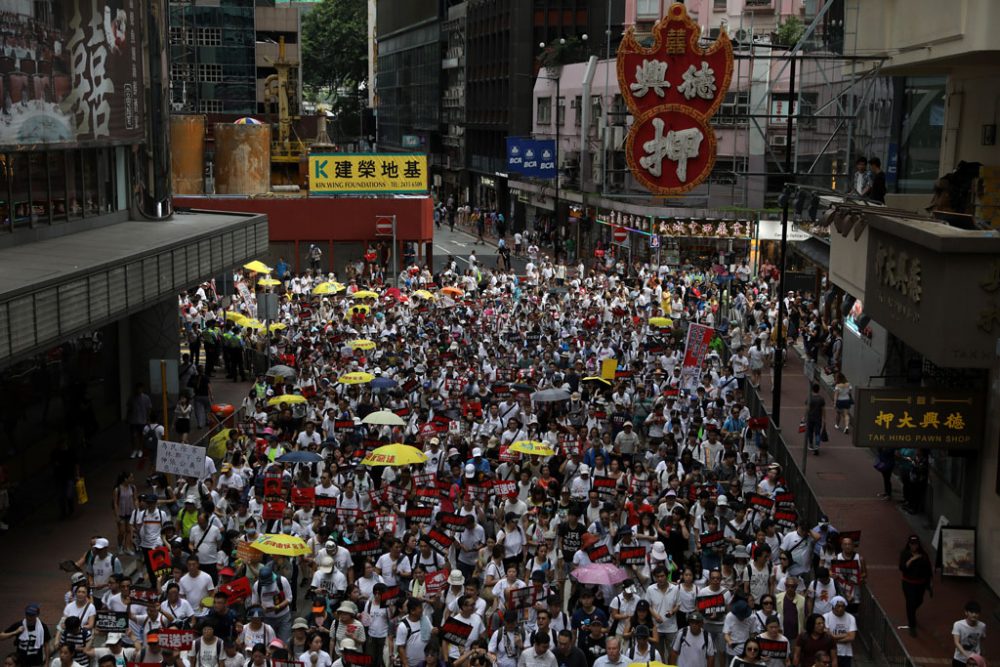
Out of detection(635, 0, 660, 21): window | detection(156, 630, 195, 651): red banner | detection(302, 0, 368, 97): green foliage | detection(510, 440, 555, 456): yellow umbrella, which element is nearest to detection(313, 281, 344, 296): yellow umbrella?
detection(510, 440, 555, 456): yellow umbrella

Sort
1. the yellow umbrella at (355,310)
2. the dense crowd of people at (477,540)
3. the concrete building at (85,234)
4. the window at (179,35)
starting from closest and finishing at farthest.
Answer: the dense crowd of people at (477,540) → the concrete building at (85,234) → the yellow umbrella at (355,310) → the window at (179,35)

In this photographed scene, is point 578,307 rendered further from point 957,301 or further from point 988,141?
point 957,301

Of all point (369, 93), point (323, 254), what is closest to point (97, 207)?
point (323, 254)

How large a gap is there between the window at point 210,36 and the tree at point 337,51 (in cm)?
4821

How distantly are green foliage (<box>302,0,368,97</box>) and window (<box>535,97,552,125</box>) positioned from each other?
61712mm

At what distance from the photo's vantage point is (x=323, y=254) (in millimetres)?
53000

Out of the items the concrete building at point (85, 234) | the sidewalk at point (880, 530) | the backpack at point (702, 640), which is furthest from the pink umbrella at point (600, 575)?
the concrete building at point (85, 234)

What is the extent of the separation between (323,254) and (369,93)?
90.3 metres

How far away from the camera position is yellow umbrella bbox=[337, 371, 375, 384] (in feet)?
76.1

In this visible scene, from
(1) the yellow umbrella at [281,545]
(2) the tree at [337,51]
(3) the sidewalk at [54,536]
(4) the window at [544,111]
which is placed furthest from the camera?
(2) the tree at [337,51]

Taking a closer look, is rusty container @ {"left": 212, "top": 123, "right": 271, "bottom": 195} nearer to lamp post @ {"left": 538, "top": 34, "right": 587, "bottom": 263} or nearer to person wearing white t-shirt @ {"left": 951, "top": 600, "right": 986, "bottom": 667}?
lamp post @ {"left": 538, "top": 34, "right": 587, "bottom": 263}

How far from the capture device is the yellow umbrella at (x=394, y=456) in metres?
17.5

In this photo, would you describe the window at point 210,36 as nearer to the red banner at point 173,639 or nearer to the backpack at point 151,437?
the backpack at point 151,437

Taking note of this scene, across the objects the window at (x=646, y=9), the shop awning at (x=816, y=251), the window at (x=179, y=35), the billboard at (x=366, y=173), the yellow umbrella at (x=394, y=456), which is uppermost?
the window at (x=646, y=9)
